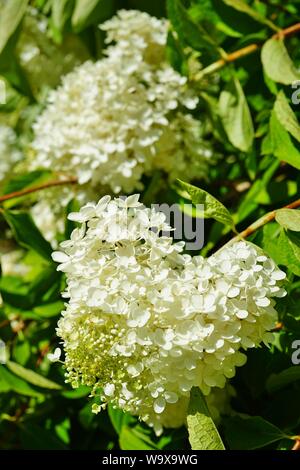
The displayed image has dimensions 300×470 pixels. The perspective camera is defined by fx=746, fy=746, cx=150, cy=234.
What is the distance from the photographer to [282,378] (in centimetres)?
114

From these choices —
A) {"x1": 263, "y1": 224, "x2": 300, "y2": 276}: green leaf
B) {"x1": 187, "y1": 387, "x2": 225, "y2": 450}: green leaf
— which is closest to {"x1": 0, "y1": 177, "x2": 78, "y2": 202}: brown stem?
{"x1": 263, "y1": 224, "x2": 300, "y2": 276}: green leaf

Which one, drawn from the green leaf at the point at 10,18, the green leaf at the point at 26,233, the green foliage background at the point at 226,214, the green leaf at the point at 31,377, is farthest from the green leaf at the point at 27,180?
the green leaf at the point at 31,377

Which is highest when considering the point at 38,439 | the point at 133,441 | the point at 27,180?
the point at 27,180

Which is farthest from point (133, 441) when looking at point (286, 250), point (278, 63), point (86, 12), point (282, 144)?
point (86, 12)

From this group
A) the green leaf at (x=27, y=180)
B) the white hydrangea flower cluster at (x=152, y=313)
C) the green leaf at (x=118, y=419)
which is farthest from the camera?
the green leaf at (x=27, y=180)

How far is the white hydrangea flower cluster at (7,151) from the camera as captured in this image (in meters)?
2.09

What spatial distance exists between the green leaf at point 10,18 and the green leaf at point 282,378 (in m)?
0.97

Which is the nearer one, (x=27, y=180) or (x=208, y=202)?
(x=208, y=202)

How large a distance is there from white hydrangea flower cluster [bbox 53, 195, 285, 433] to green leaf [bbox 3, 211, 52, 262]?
448 mm

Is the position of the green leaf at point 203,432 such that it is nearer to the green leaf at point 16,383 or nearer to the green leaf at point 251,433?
the green leaf at point 251,433

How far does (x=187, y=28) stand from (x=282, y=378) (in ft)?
2.22

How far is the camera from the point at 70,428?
157 cm

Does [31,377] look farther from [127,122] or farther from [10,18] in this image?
[10,18]
